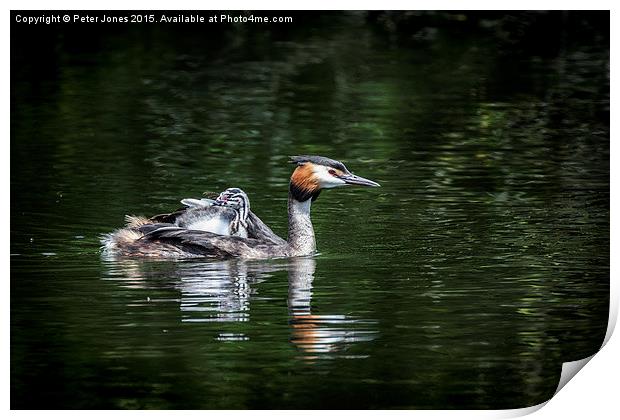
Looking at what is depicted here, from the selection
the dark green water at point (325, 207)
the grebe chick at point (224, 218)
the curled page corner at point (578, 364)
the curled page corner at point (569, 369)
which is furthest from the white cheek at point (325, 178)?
the curled page corner at point (569, 369)

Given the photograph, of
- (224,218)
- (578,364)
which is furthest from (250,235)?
(578,364)

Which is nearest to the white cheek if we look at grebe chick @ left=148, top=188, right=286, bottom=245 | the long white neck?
the long white neck

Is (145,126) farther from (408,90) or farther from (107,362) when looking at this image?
(107,362)

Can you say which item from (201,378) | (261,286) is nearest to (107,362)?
(201,378)

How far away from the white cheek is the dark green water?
1.33ft

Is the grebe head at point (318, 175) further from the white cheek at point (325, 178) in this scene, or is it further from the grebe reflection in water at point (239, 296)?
the grebe reflection in water at point (239, 296)

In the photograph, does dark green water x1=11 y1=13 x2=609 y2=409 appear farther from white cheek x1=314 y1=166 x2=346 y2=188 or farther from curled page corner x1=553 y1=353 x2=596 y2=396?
white cheek x1=314 y1=166 x2=346 y2=188

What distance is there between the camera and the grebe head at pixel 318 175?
1082 cm

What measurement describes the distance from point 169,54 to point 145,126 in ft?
2.26

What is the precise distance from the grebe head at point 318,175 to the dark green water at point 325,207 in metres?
0.41

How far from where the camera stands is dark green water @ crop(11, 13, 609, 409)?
8453mm

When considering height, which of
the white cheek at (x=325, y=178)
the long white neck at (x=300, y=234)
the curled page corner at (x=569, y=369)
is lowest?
the curled page corner at (x=569, y=369)

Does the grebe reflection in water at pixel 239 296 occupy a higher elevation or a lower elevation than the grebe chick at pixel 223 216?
lower

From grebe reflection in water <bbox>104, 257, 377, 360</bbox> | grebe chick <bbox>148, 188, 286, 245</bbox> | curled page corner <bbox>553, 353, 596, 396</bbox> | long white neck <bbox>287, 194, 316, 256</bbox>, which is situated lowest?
curled page corner <bbox>553, 353, 596, 396</bbox>
